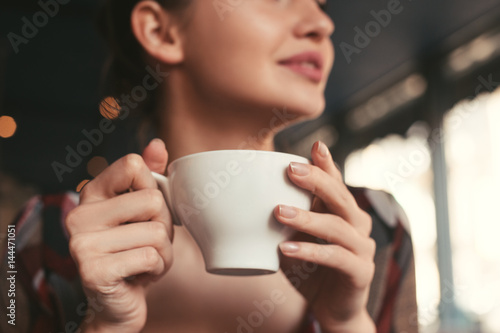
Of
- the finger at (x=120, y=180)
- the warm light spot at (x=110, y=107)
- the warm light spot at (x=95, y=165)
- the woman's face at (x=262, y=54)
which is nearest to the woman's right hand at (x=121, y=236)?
the finger at (x=120, y=180)

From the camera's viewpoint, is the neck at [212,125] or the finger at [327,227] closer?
the finger at [327,227]

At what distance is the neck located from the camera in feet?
2.01

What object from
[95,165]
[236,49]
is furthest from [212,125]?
[95,165]

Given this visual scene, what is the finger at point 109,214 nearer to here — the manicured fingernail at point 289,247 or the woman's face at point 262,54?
the manicured fingernail at point 289,247

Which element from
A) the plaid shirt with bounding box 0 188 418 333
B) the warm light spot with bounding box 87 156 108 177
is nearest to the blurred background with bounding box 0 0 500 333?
the warm light spot with bounding box 87 156 108 177

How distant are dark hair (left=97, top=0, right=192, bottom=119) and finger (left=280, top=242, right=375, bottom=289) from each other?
48cm

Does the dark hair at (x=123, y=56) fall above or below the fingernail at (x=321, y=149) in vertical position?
below

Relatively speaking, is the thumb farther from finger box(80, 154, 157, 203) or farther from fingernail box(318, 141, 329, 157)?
fingernail box(318, 141, 329, 157)

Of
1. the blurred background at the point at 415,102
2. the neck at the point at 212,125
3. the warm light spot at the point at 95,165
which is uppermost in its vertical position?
the neck at the point at 212,125

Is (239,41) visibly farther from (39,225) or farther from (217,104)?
(39,225)

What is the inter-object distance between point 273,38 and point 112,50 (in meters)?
0.36

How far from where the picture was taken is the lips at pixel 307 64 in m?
0.59

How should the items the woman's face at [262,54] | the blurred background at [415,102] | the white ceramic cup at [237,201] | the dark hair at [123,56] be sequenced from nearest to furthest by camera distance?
the white ceramic cup at [237,201]
the woman's face at [262,54]
the dark hair at [123,56]
the blurred background at [415,102]

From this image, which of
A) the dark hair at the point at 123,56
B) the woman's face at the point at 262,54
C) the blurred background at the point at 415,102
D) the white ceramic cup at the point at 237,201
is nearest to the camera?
the white ceramic cup at the point at 237,201
